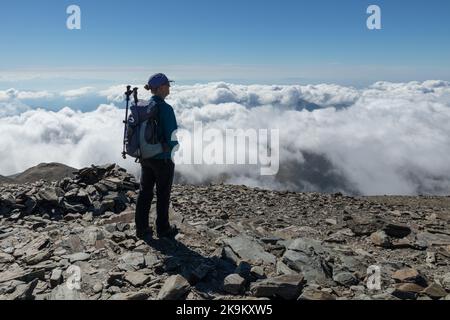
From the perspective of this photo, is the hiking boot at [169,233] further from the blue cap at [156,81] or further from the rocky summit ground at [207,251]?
the blue cap at [156,81]

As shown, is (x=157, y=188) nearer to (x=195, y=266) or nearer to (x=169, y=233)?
(x=169, y=233)

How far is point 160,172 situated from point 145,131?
1023 millimetres

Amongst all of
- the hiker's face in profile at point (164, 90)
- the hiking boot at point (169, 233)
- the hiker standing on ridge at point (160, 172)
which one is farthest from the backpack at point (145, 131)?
the hiking boot at point (169, 233)

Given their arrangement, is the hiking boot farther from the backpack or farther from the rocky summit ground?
the backpack

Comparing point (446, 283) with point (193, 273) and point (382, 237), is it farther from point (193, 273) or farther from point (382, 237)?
point (193, 273)

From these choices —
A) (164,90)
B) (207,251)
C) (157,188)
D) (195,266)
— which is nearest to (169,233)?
A: (207,251)

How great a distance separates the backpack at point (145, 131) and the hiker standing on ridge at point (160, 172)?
0.09 metres

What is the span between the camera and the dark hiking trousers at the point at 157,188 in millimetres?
8500

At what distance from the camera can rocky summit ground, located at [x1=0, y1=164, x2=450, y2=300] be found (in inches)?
272

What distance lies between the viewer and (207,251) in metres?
9.06

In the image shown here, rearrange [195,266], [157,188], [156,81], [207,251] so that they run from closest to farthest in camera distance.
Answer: [195,266]
[156,81]
[157,188]
[207,251]

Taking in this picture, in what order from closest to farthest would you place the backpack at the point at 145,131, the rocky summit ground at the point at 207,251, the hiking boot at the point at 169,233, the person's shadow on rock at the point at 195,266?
the rocky summit ground at the point at 207,251
the person's shadow on rock at the point at 195,266
the backpack at the point at 145,131
the hiking boot at the point at 169,233
